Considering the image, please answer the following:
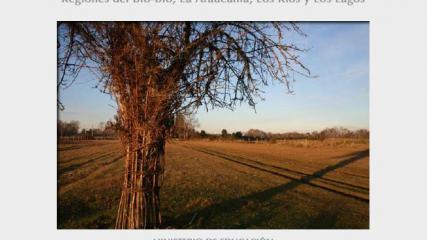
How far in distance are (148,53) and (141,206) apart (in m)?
2.40

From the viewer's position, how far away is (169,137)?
17.4ft

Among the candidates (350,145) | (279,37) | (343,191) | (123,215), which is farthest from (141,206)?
(350,145)

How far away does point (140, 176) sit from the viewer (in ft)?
17.0

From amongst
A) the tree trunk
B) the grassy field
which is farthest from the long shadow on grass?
the tree trunk

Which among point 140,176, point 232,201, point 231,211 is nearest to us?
point 140,176

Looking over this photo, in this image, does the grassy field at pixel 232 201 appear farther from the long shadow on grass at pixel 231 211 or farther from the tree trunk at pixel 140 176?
the tree trunk at pixel 140 176

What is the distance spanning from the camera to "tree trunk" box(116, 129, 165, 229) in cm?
514

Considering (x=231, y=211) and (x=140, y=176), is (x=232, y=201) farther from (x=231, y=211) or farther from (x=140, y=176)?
(x=140, y=176)

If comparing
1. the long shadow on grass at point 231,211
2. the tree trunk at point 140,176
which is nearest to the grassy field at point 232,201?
the long shadow on grass at point 231,211

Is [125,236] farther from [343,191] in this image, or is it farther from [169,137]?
[343,191]

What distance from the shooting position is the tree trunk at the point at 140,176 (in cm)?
514

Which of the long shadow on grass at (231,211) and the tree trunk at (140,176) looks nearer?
the tree trunk at (140,176)

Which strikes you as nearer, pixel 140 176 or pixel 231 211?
pixel 140 176

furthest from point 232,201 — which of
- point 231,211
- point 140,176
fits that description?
point 140,176
